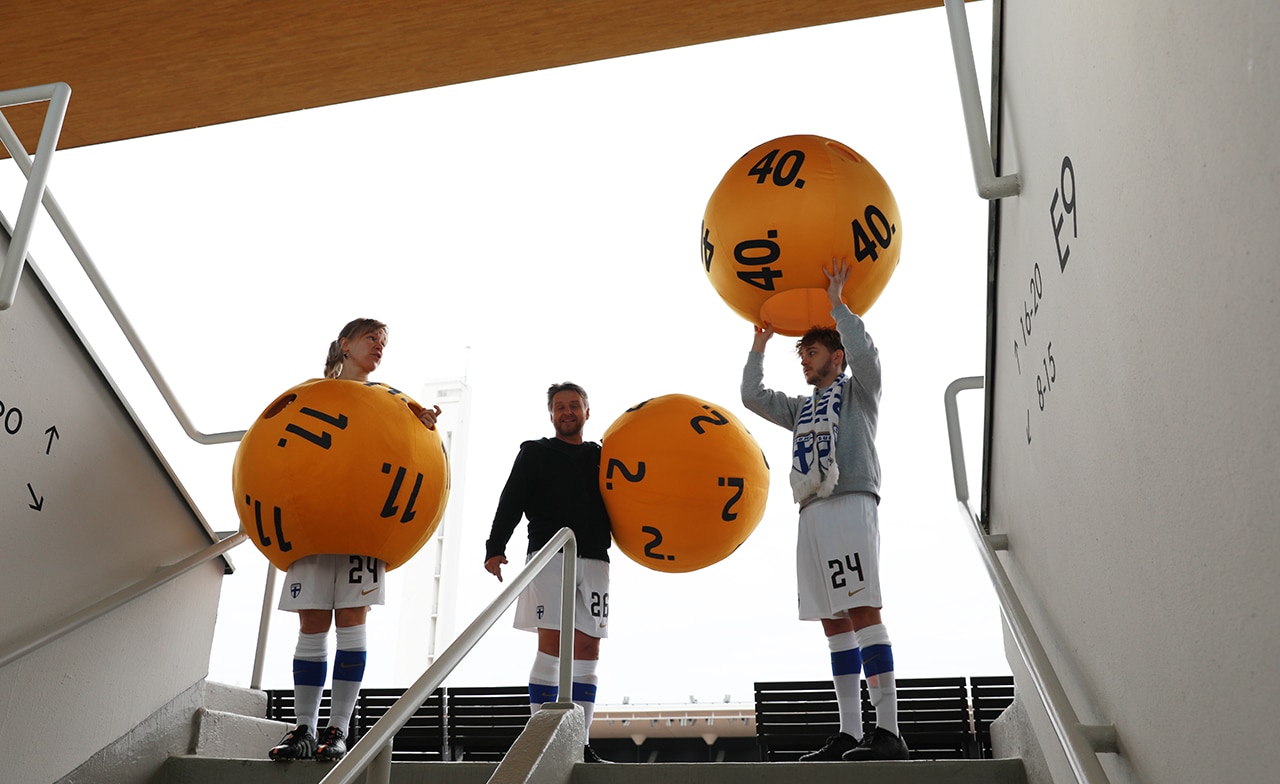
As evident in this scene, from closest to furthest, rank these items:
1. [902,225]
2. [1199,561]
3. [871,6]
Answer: [1199,561] → [902,225] → [871,6]

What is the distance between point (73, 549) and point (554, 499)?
1.56 meters

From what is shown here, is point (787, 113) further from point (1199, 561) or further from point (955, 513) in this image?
point (1199, 561)

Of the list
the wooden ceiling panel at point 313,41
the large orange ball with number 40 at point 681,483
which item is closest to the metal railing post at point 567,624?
the large orange ball with number 40 at point 681,483

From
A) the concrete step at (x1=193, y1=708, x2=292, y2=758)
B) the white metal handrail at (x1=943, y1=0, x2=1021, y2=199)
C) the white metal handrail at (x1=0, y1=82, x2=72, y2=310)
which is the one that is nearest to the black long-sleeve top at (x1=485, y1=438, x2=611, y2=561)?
the concrete step at (x1=193, y1=708, x2=292, y2=758)

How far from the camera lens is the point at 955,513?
2.99m

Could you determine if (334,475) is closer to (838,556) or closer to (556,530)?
(556,530)

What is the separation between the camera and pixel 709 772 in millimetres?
2773

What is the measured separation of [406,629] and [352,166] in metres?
5.55

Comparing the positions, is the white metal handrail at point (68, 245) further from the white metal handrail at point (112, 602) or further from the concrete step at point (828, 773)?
the concrete step at point (828, 773)

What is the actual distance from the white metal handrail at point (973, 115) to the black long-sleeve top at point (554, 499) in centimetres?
193

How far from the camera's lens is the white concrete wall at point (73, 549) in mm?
2988

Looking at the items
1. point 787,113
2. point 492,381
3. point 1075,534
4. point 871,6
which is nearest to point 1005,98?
point 1075,534

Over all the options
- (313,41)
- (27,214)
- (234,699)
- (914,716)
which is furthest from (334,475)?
(914,716)

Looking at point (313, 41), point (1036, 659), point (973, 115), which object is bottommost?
point (1036, 659)
